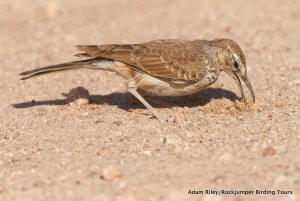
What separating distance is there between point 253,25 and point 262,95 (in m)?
4.11

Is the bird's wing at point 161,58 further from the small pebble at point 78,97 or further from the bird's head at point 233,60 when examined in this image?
the small pebble at point 78,97

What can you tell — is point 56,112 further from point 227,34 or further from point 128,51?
point 227,34

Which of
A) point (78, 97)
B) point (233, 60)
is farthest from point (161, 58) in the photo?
point (78, 97)

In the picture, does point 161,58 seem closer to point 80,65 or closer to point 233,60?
point 233,60

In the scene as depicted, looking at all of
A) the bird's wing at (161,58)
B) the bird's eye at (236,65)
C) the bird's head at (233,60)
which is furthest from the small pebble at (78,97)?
the bird's eye at (236,65)

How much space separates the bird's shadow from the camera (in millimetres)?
8336

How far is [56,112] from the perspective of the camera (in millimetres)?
7984

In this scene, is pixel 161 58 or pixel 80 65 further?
pixel 80 65

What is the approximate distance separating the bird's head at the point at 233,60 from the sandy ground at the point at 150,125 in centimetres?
35

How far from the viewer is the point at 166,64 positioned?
7.73 metres

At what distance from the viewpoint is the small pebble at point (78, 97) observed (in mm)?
8219

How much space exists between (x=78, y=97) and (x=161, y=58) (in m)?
1.32

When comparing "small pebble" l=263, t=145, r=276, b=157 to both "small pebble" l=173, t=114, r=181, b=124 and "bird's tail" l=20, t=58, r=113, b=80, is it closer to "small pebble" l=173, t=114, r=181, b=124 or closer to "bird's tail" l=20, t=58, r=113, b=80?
"small pebble" l=173, t=114, r=181, b=124

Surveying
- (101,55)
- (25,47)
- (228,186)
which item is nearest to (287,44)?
(101,55)
